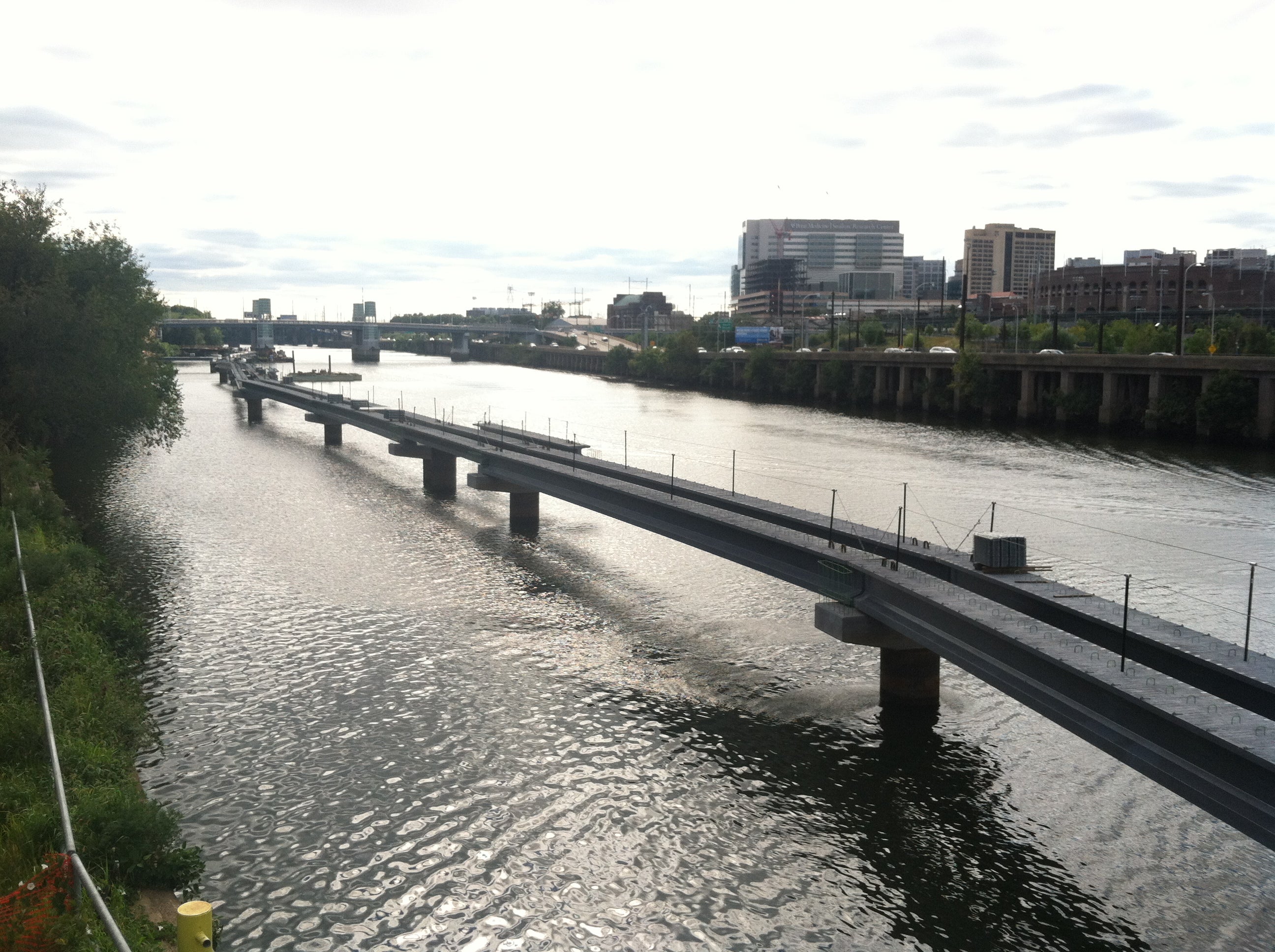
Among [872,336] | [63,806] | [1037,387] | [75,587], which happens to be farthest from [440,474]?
[872,336]

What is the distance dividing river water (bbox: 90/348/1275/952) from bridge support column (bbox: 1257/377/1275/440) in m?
26.9

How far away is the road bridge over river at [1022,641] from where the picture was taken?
1118cm

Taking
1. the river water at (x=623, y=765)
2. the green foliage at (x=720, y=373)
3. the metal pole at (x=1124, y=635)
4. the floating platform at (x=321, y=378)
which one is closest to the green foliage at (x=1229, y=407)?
the river water at (x=623, y=765)

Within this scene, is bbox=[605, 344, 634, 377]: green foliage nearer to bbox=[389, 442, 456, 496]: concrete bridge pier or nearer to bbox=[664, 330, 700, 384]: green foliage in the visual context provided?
bbox=[664, 330, 700, 384]: green foliage

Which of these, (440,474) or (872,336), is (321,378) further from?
(440,474)

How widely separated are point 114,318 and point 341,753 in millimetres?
27851

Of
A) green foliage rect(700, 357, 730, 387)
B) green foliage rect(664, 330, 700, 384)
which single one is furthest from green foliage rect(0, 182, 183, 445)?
green foliage rect(664, 330, 700, 384)

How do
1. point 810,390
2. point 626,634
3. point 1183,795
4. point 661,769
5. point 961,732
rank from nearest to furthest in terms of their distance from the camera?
point 1183,795 < point 661,769 < point 961,732 < point 626,634 < point 810,390

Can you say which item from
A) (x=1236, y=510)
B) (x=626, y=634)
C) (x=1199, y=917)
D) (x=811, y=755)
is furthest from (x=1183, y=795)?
(x=1236, y=510)

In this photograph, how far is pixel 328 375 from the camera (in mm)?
114062

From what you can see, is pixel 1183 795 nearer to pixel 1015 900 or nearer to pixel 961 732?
pixel 1015 900

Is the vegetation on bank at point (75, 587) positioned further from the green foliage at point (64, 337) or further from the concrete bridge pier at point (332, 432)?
the concrete bridge pier at point (332, 432)

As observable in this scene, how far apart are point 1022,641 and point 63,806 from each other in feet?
36.6

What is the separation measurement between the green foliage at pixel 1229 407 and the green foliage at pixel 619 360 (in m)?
103
